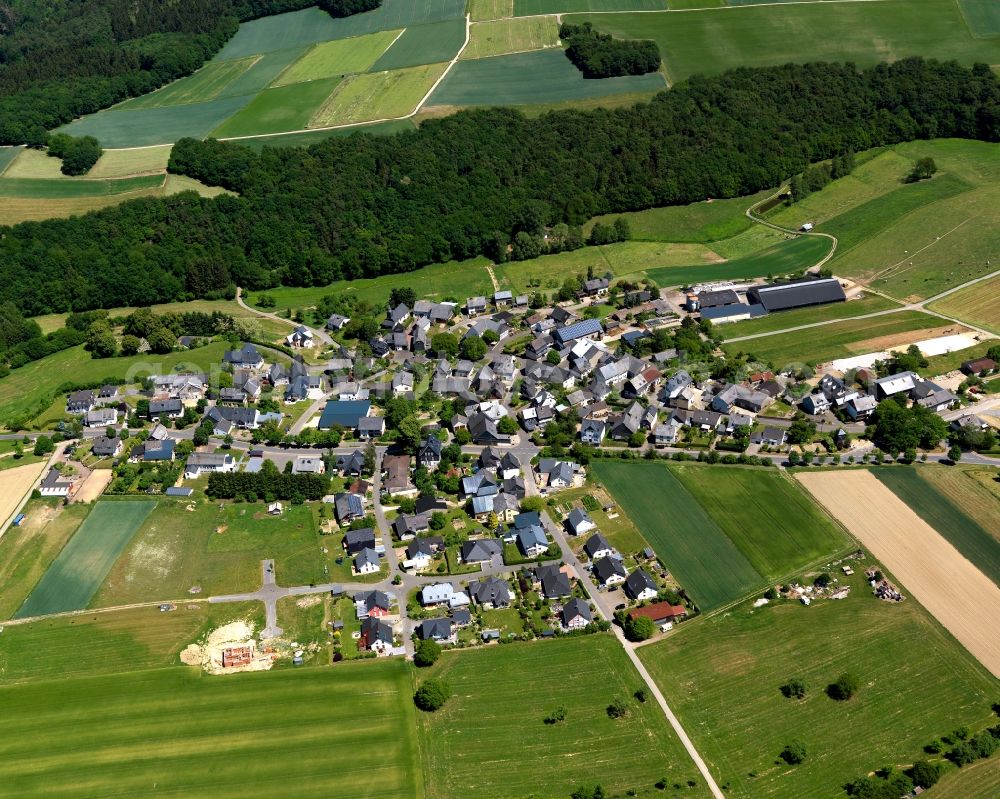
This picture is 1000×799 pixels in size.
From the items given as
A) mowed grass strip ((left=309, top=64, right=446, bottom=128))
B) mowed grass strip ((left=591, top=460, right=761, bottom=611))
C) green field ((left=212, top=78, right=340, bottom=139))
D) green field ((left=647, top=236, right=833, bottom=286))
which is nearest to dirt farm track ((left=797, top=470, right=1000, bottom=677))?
mowed grass strip ((left=591, top=460, right=761, bottom=611))

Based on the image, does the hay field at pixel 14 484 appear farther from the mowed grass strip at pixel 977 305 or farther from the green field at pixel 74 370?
the mowed grass strip at pixel 977 305

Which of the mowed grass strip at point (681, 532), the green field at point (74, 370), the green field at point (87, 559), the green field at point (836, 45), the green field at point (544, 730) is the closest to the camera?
the green field at point (544, 730)

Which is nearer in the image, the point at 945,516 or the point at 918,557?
the point at 918,557

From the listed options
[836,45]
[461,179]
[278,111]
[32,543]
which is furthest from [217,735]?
[836,45]

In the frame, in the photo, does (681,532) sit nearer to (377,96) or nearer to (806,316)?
(806,316)

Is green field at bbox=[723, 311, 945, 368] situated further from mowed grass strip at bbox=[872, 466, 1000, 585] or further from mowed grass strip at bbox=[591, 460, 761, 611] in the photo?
mowed grass strip at bbox=[591, 460, 761, 611]

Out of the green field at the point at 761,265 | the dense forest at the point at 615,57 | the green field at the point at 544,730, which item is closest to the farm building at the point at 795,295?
the green field at the point at 761,265
